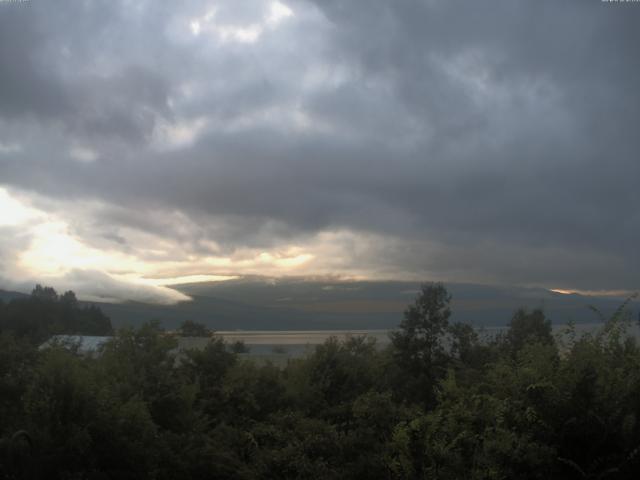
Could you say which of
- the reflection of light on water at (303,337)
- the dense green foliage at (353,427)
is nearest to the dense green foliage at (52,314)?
the reflection of light on water at (303,337)

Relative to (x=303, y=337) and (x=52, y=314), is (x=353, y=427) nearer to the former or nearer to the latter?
(x=303, y=337)

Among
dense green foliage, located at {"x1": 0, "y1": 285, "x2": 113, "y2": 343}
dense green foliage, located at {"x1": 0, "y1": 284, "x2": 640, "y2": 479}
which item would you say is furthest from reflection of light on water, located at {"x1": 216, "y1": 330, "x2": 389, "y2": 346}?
dense green foliage, located at {"x1": 0, "y1": 285, "x2": 113, "y2": 343}

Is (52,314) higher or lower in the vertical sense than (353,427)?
higher

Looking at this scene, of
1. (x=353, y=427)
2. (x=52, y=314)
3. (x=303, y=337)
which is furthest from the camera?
(x=52, y=314)

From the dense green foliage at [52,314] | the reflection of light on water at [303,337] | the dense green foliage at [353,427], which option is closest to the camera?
the dense green foliage at [353,427]

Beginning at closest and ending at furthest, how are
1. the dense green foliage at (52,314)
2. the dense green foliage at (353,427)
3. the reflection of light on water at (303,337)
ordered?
the dense green foliage at (353,427)
the reflection of light on water at (303,337)
the dense green foliage at (52,314)

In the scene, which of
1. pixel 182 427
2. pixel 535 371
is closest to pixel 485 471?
pixel 535 371

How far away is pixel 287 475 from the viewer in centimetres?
1309

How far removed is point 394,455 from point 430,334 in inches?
797

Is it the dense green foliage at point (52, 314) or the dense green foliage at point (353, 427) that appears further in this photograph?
the dense green foliage at point (52, 314)

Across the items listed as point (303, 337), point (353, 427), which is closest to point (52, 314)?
point (303, 337)

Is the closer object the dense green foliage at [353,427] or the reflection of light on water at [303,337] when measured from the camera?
the dense green foliage at [353,427]

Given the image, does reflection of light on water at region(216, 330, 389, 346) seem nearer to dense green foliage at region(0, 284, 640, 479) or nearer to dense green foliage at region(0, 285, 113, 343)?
dense green foliage at region(0, 284, 640, 479)

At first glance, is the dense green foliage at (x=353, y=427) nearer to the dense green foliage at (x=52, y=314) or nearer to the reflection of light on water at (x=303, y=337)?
the reflection of light on water at (x=303, y=337)
